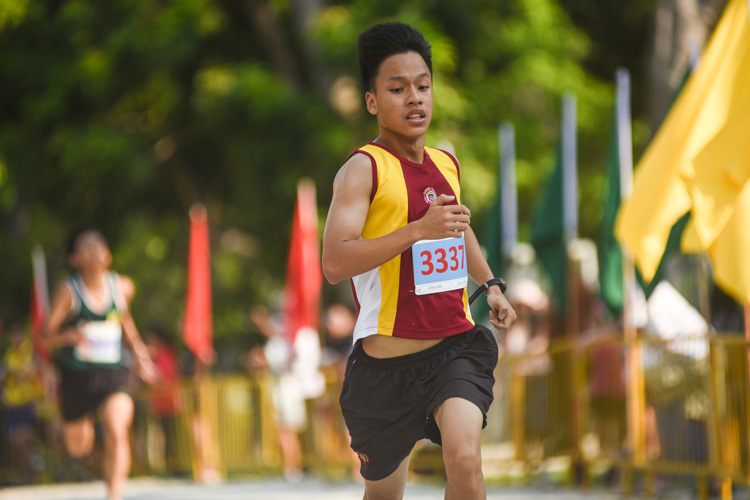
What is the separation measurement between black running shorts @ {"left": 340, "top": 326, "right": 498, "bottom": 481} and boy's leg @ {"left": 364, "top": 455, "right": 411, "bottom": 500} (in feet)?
0.14

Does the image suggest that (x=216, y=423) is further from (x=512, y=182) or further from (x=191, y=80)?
(x=191, y=80)

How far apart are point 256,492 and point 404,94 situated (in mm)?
7545

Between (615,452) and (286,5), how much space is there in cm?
1276

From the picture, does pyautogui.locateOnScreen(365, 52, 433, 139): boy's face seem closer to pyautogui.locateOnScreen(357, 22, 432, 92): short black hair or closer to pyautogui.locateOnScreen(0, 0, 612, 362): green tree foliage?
pyautogui.locateOnScreen(357, 22, 432, 92): short black hair

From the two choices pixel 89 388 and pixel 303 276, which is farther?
pixel 303 276

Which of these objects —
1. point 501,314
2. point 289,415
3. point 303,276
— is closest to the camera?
point 501,314

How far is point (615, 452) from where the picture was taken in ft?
29.6

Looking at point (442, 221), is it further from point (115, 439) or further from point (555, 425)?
→ point (555, 425)

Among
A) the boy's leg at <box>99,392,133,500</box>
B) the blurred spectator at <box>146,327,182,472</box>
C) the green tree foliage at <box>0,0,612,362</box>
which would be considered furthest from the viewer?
the green tree foliage at <box>0,0,612,362</box>

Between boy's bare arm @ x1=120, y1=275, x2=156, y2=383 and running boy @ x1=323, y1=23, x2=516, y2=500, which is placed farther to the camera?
boy's bare arm @ x1=120, y1=275, x2=156, y2=383


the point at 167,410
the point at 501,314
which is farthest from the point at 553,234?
the point at 501,314

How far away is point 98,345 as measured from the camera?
841 cm

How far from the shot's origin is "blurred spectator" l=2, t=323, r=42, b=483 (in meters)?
15.3

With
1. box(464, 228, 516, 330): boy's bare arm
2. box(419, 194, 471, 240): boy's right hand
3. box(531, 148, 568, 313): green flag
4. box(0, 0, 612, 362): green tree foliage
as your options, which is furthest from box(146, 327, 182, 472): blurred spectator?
box(419, 194, 471, 240): boy's right hand
